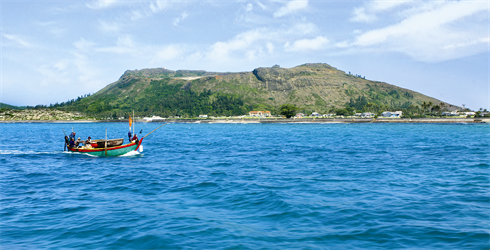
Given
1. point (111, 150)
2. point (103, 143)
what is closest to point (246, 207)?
point (111, 150)

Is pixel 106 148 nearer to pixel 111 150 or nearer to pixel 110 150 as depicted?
pixel 110 150

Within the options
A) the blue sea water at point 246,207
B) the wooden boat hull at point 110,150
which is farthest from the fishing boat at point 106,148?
the blue sea water at point 246,207

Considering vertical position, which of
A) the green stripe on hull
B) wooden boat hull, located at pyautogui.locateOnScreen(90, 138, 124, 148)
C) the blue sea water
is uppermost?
wooden boat hull, located at pyautogui.locateOnScreen(90, 138, 124, 148)

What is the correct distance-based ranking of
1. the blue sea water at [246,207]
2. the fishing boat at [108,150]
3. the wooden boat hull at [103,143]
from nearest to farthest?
1. the blue sea water at [246,207]
2. the fishing boat at [108,150]
3. the wooden boat hull at [103,143]

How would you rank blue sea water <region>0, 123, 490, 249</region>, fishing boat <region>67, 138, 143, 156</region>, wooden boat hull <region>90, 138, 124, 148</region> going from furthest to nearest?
wooden boat hull <region>90, 138, 124, 148</region> → fishing boat <region>67, 138, 143, 156</region> → blue sea water <region>0, 123, 490, 249</region>

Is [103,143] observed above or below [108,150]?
above

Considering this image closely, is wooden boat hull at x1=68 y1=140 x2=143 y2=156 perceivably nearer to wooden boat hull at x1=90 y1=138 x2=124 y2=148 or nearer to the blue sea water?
wooden boat hull at x1=90 y1=138 x2=124 y2=148

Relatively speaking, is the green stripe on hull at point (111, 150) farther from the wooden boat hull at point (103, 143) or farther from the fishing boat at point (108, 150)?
the wooden boat hull at point (103, 143)

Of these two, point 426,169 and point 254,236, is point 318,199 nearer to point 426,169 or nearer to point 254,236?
point 254,236

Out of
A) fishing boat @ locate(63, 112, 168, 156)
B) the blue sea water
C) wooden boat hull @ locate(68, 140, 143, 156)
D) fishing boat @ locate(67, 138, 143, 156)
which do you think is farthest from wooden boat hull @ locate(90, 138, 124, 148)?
the blue sea water

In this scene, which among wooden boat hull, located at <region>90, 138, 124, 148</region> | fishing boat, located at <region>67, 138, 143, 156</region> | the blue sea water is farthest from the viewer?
wooden boat hull, located at <region>90, 138, 124, 148</region>

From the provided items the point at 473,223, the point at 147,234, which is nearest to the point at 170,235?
the point at 147,234

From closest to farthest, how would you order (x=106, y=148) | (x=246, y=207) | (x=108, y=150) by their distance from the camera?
(x=246, y=207)
(x=106, y=148)
(x=108, y=150)

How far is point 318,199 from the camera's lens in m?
20.3
